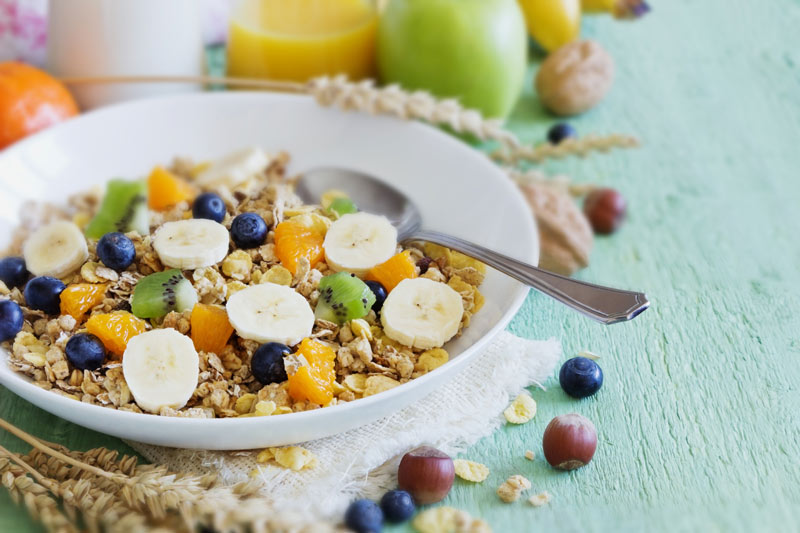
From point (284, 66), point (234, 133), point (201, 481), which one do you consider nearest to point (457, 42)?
point (284, 66)

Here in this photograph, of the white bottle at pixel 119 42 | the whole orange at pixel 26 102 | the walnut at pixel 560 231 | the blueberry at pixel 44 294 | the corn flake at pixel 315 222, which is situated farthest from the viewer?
the white bottle at pixel 119 42

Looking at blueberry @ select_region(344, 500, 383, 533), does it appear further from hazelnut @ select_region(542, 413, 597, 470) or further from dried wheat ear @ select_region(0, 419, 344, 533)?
hazelnut @ select_region(542, 413, 597, 470)

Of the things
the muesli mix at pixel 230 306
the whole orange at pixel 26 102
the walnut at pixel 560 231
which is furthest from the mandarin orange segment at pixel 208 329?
the whole orange at pixel 26 102

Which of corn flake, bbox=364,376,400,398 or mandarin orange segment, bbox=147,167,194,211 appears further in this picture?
mandarin orange segment, bbox=147,167,194,211

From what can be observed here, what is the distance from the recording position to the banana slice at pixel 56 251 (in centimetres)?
128

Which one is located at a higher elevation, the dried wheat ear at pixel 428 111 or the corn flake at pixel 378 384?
the dried wheat ear at pixel 428 111

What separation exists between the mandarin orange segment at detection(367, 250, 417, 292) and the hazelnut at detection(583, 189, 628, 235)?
526 mm

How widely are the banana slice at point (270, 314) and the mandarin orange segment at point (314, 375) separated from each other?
28 mm

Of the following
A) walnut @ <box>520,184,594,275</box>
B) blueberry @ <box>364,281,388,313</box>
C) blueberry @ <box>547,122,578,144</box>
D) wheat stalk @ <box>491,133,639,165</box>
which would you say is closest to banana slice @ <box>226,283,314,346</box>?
blueberry @ <box>364,281,388,313</box>

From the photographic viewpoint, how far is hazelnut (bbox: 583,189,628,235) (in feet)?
5.37

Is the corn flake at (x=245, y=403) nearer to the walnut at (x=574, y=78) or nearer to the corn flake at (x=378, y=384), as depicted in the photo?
the corn flake at (x=378, y=384)

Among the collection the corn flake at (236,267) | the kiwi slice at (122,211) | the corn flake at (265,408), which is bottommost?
the kiwi slice at (122,211)

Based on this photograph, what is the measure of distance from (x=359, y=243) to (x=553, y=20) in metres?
1.14

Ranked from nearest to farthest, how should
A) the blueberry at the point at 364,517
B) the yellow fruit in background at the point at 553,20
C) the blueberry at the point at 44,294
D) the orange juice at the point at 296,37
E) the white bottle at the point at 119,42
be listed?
the blueberry at the point at 364,517, the blueberry at the point at 44,294, the white bottle at the point at 119,42, the orange juice at the point at 296,37, the yellow fruit in background at the point at 553,20
